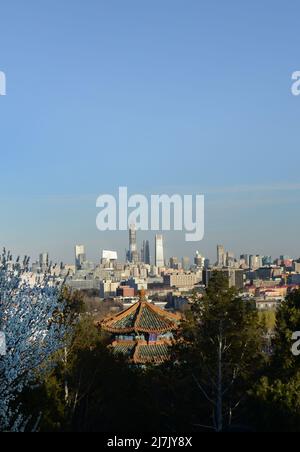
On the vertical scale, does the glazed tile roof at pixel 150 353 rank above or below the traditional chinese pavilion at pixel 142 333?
below

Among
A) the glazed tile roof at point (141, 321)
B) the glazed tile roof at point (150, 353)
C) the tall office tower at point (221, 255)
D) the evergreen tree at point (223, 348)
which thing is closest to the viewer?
the evergreen tree at point (223, 348)

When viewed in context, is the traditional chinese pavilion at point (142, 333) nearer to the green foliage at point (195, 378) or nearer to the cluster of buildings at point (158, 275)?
the green foliage at point (195, 378)

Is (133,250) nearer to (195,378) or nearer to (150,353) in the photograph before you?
(150,353)

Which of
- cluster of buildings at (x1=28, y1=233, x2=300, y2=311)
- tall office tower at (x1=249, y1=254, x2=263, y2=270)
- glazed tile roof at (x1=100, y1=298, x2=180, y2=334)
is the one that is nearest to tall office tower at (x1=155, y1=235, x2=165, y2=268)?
cluster of buildings at (x1=28, y1=233, x2=300, y2=311)

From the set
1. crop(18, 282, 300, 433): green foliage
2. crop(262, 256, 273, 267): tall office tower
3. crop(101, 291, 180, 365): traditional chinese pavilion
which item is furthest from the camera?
crop(262, 256, 273, 267): tall office tower

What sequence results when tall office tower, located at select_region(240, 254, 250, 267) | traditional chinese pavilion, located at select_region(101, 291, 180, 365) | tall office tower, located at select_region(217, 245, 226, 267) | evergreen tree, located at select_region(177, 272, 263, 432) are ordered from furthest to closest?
tall office tower, located at select_region(240, 254, 250, 267) → tall office tower, located at select_region(217, 245, 226, 267) → traditional chinese pavilion, located at select_region(101, 291, 180, 365) → evergreen tree, located at select_region(177, 272, 263, 432)

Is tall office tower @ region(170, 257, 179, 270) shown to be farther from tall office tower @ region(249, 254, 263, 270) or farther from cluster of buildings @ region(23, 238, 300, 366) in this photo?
tall office tower @ region(249, 254, 263, 270)

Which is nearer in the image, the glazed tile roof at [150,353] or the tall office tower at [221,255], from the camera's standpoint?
the glazed tile roof at [150,353]

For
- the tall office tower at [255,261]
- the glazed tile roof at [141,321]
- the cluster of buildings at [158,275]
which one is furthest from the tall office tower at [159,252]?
the glazed tile roof at [141,321]
